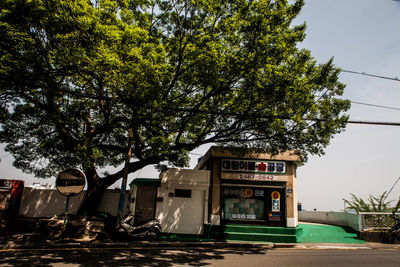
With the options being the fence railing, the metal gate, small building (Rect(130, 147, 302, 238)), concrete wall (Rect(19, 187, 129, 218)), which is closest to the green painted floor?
the fence railing

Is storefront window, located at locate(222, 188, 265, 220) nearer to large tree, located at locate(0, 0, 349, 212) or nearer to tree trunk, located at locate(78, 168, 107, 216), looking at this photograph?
large tree, located at locate(0, 0, 349, 212)

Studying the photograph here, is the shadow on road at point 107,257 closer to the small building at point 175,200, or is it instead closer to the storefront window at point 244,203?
the small building at point 175,200

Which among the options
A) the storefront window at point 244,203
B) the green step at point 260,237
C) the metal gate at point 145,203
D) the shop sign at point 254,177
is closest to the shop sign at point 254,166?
the shop sign at point 254,177

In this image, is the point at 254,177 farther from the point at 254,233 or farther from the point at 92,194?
the point at 92,194

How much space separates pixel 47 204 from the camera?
1409cm

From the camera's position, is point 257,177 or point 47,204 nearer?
point 47,204

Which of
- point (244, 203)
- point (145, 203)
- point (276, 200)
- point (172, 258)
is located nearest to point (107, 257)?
point (172, 258)

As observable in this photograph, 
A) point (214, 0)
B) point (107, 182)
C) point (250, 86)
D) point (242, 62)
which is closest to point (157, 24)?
point (214, 0)

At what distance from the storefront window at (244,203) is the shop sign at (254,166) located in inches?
47.1

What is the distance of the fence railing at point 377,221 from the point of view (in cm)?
1443

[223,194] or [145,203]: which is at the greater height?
[223,194]

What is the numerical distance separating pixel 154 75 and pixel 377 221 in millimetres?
15039

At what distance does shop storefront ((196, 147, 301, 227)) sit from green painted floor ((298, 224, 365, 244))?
1.32m

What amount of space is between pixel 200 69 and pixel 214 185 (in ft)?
23.0
